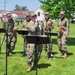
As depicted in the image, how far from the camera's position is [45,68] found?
13539 millimetres

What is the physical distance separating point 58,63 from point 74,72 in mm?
1848

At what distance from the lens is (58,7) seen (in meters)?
26.1

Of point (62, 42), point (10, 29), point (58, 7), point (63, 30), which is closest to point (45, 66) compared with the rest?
point (62, 42)

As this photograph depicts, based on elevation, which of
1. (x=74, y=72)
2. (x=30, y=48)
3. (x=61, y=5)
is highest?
(x=61, y=5)

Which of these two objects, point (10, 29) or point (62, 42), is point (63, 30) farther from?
point (10, 29)

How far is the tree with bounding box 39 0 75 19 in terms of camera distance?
2600cm

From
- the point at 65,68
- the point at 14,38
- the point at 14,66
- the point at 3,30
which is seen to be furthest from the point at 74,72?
the point at 14,38

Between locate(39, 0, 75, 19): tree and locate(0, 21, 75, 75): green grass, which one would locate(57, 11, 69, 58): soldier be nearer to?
locate(0, 21, 75, 75): green grass

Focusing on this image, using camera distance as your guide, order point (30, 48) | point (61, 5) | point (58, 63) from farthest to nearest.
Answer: point (61, 5), point (58, 63), point (30, 48)

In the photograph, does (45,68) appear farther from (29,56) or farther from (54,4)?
(54,4)

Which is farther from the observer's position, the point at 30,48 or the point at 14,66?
the point at 14,66

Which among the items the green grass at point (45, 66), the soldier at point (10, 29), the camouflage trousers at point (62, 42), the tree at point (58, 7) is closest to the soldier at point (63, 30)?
the camouflage trousers at point (62, 42)

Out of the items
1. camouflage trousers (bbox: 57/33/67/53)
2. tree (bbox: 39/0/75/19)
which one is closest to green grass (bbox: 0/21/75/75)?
camouflage trousers (bbox: 57/33/67/53)

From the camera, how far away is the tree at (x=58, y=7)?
1024 inches
